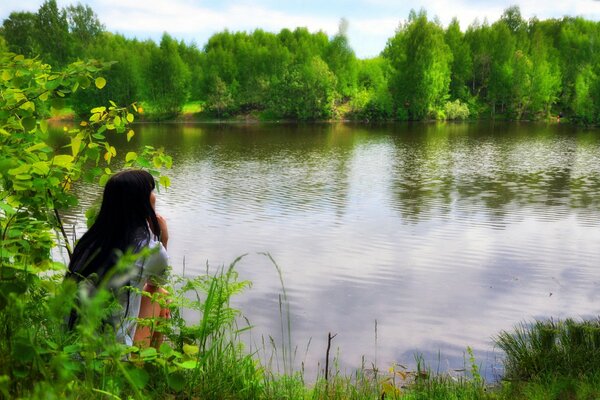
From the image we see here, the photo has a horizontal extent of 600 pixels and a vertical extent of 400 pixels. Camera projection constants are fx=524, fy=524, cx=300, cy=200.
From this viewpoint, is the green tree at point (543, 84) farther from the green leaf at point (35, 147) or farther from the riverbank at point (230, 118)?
the green leaf at point (35, 147)

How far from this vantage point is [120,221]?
309 centimetres

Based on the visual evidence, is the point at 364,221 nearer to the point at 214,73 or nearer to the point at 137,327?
the point at 137,327

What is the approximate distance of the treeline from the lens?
64.8m

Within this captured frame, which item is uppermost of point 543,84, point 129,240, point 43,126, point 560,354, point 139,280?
point 543,84

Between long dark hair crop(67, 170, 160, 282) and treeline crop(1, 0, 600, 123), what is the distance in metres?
62.7

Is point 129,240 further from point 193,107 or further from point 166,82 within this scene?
point 193,107

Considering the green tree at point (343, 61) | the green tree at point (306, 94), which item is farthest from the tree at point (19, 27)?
the green tree at point (343, 61)

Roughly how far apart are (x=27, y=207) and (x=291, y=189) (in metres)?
16.2

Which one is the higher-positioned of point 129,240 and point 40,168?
point 40,168

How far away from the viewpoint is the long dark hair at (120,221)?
3.06 metres

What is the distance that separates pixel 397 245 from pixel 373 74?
70.6 m

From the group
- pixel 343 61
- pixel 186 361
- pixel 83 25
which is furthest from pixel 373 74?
pixel 186 361

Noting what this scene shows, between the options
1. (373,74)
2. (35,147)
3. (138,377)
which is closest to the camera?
(138,377)

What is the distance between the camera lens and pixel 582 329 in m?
4.90
